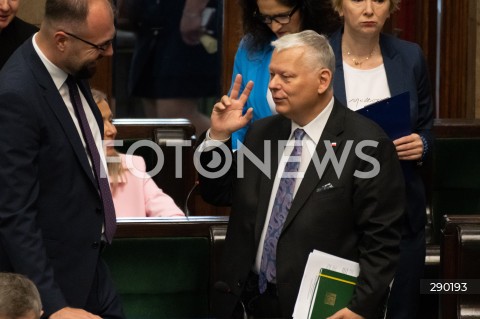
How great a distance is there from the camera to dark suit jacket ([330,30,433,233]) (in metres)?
3.88

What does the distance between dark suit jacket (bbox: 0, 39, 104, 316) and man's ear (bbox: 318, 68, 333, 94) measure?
2.46ft

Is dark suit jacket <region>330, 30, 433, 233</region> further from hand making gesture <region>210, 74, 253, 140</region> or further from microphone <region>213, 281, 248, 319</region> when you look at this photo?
microphone <region>213, 281, 248, 319</region>

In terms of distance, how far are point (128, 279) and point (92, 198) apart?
3.47 ft

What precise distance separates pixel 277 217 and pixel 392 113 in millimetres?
621

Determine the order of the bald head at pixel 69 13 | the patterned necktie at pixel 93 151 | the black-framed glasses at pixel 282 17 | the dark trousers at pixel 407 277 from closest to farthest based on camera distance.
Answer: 1. the bald head at pixel 69 13
2. the patterned necktie at pixel 93 151
3. the dark trousers at pixel 407 277
4. the black-framed glasses at pixel 282 17

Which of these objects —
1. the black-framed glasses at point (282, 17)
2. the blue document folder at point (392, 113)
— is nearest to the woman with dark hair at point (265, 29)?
the black-framed glasses at point (282, 17)

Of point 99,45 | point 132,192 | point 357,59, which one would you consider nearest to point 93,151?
point 99,45

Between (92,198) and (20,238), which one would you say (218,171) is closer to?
(92,198)

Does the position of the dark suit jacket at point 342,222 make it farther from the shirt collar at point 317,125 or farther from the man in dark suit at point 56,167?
the man in dark suit at point 56,167

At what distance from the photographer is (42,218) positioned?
306 cm

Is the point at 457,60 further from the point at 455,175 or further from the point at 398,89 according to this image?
the point at 398,89

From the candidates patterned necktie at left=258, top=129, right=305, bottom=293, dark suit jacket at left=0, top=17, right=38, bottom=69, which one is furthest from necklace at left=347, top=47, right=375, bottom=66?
dark suit jacket at left=0, top=17, right=38, bottom=69

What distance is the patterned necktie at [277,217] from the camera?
3.34m

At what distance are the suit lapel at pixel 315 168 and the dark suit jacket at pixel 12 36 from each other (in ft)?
5.52
